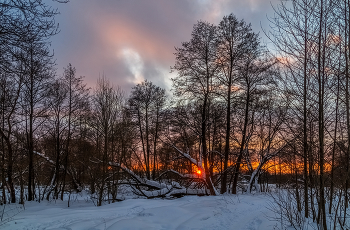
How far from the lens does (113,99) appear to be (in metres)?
12.3

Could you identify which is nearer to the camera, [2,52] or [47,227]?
[2,52]

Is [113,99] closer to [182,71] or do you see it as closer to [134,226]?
[182,71]

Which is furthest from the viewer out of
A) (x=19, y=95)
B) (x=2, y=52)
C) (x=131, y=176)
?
(x=131, y=176)

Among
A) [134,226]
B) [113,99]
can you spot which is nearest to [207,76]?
[113,99]

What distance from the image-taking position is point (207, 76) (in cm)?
1405

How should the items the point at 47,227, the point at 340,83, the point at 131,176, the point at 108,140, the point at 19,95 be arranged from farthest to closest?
the point at 131,176 < the point at 19,95 < the point at 108,140 < the point at 47,227 < the point at 340,83

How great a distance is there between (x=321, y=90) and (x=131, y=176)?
11.3 metres

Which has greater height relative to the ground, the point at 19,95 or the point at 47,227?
the point at 19,95

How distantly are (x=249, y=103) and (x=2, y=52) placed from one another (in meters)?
13.1

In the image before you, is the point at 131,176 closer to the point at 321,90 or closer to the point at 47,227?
the point at 47,227

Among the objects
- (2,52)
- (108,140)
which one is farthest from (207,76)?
(2,52)

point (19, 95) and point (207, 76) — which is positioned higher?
point (207, 76)

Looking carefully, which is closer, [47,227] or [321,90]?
[321,90]

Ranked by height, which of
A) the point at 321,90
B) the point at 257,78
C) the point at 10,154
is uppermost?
the point at 257,78
